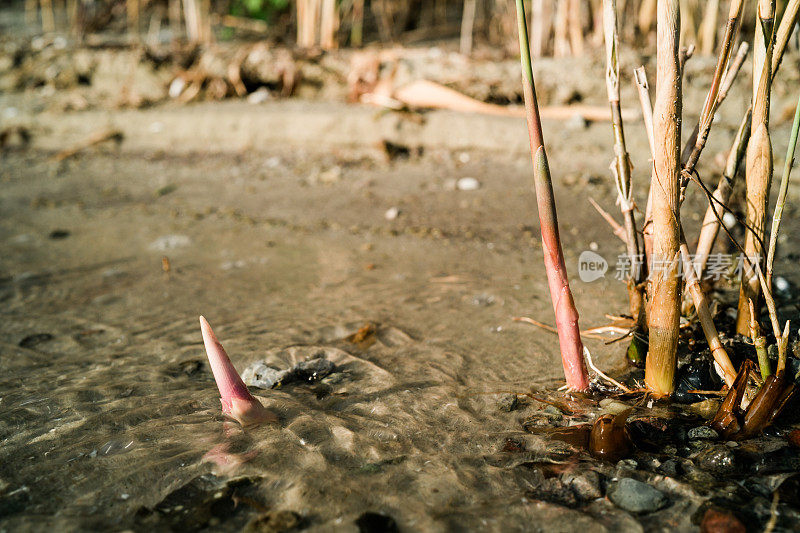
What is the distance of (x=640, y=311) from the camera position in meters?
1.70

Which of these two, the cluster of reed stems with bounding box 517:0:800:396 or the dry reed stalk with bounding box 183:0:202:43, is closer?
the cluster of reed stems with bounding box 517:0:800:396

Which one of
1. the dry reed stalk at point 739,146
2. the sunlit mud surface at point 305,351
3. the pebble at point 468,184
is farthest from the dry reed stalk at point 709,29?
the dry reed stalk at point 739,146

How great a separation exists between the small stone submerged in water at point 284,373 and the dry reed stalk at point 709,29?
132 inches

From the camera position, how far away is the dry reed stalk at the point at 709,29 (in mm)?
3756

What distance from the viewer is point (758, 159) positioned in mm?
1524

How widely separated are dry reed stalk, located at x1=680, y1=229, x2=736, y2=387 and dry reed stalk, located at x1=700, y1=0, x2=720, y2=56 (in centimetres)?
293

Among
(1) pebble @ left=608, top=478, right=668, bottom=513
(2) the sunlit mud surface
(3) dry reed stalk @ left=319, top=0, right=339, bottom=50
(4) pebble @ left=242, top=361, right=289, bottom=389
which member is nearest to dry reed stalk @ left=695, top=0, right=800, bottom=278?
(2) the sunlit mud surface

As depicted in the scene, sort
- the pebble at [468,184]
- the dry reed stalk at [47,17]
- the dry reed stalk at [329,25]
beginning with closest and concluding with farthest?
the pebble at [468,184] < the dry reed stalk at [329,25] < the dry reed stalk at [47,17]

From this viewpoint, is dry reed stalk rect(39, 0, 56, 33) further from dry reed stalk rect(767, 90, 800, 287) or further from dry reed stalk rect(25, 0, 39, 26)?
dry reed stalk rect(767, 90, 800, 287)

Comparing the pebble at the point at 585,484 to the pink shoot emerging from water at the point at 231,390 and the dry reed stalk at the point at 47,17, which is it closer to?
the pink shoot emerging from water at the point at 231,390

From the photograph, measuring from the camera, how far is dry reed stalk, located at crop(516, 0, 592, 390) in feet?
4.23

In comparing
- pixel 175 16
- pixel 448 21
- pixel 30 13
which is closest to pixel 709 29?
pixel 448 21

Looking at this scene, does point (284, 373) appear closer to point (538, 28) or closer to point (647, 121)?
point (647, 121)

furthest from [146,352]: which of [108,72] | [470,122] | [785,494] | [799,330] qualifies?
[108,72]
